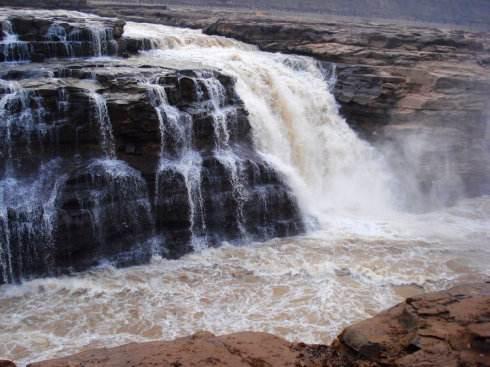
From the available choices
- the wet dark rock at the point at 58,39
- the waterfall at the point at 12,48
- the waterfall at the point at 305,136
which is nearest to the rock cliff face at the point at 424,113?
the waterfall at the point at 305,136

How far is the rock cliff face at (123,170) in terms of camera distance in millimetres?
10852

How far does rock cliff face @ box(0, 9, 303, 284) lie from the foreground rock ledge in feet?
19.8

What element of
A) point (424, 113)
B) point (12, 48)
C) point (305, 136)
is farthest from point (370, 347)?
point (12, 48)

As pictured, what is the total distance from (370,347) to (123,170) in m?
7.82

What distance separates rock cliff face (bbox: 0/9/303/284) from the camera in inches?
427

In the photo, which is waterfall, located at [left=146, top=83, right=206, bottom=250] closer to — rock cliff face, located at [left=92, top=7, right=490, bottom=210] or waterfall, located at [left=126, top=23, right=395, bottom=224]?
waterfall, located at [left=126, top=23, right=395, bottom=224]

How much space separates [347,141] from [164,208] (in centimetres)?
721

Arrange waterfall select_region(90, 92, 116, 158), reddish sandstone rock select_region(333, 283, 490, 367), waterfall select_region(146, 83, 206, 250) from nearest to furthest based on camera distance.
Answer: reddish sandstone rock select_region(333, 283, 490, 367) → waterfall select_region(90, 92, 116, 158) → waterfall select_region(146, 83, 206, 250)

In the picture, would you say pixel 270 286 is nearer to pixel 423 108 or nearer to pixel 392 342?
pixel 392 342

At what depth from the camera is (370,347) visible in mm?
5277

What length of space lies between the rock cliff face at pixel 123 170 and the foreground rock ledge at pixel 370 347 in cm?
603

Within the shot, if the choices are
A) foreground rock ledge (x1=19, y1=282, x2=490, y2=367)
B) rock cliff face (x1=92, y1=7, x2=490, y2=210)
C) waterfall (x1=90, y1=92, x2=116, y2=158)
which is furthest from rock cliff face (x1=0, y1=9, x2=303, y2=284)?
foreground rock ledge (x1=19, y1=282, x2=490, y2=367)

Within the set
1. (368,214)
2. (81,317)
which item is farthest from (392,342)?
(368,214)

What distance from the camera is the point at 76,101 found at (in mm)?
11539
